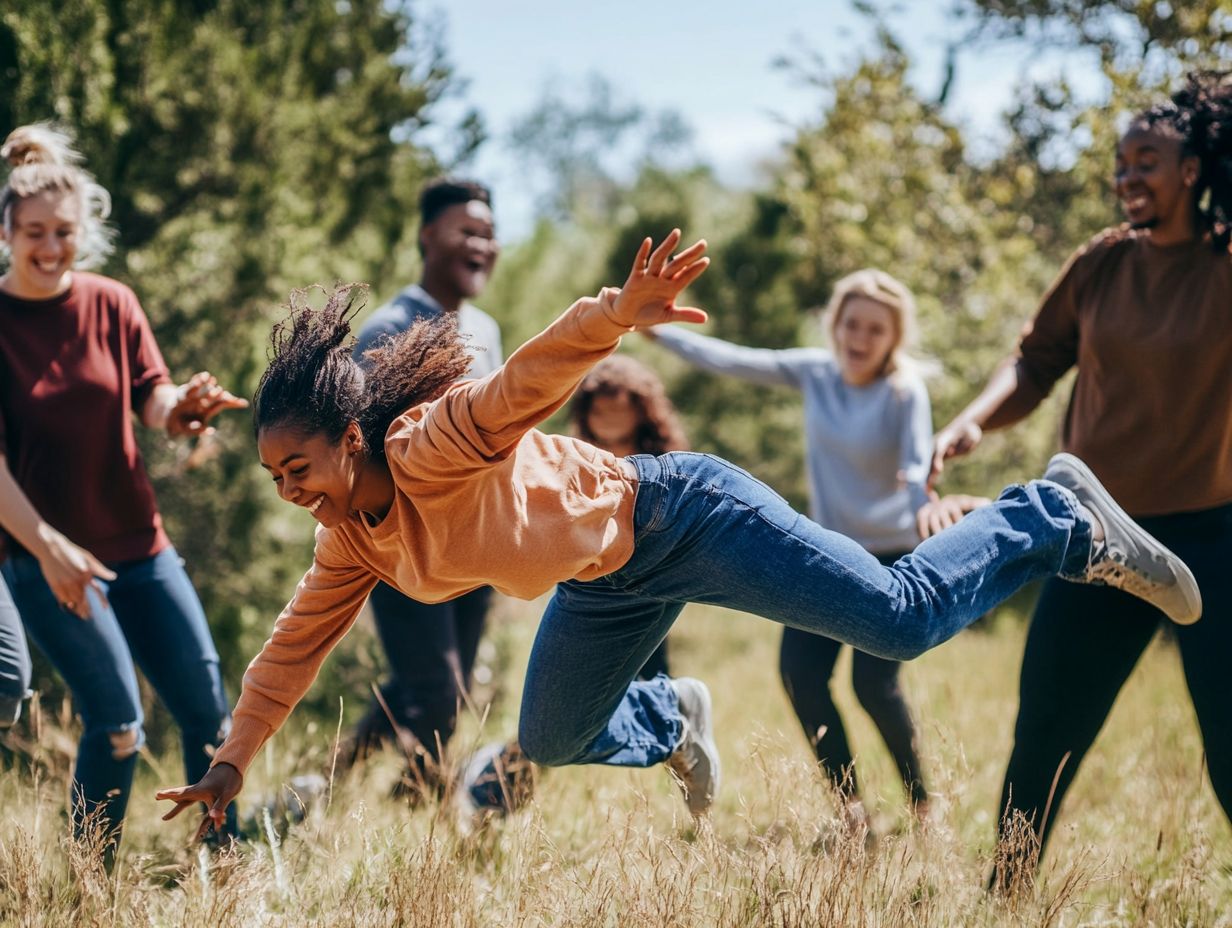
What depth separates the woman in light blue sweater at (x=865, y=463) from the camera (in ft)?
12.9

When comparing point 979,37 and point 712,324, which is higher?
point 979,37

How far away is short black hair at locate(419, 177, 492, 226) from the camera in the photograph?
4562 millimetres

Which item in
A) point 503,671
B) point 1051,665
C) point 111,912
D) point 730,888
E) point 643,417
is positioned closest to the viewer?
point 111,912

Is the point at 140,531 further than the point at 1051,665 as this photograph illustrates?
Yes

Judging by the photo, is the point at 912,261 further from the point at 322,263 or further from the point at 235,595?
the point at 235,595

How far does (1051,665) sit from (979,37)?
22.5ft

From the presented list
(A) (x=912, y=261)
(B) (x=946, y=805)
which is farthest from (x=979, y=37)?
(B) (x=946, y=805)

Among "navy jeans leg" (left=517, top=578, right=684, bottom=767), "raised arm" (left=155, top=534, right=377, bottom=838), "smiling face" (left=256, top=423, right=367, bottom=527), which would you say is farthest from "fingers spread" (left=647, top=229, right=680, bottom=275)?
"raised arm" (left=155, top=534, right=377, bottom=838)

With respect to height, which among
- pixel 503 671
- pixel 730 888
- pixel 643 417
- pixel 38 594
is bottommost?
pixel 503 671

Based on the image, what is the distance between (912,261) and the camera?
7648 mm

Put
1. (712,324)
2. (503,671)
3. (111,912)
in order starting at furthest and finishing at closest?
(712,324), (503,671), (111,912)

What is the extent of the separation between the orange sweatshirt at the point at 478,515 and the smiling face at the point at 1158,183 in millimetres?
1719

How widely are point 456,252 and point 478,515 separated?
7.11 feet

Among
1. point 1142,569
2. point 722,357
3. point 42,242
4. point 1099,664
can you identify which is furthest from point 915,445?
point 42,242
